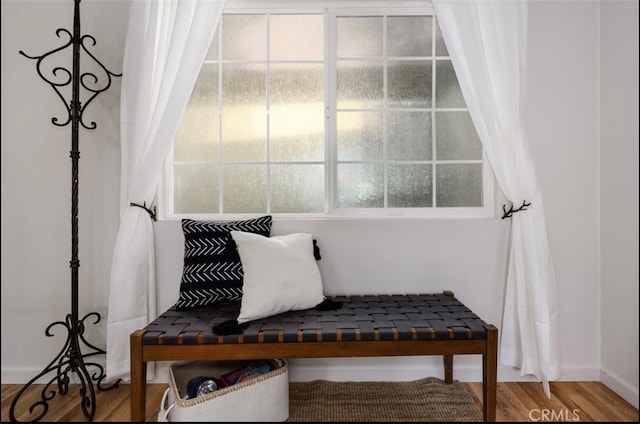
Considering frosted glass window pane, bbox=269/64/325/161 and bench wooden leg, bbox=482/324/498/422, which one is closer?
bench wooden leg, bbox=482/324/498/422

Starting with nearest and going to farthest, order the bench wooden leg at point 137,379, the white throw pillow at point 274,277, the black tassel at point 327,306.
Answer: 1. the bench wooden leg at point 137,379
2. the white throw pillow at point 274,277
3. the black tassel at point 327,306

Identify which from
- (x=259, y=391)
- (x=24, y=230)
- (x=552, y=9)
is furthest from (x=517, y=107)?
(x=24, y=230)

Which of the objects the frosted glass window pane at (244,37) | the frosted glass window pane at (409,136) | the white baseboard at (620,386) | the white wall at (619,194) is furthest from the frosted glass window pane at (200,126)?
the white baseboard at (620,386)

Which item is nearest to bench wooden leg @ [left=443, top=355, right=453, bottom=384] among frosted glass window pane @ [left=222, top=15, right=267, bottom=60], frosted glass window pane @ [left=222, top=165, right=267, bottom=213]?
frosted glass window pane @ [left=222, top=165, right=267, bottom=213]

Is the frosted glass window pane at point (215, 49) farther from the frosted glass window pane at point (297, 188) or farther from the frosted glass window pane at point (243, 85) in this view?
the frosted glass window pane at point (297, 188)

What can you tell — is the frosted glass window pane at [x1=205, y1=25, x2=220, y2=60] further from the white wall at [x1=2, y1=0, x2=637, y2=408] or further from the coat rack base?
the coat rack base

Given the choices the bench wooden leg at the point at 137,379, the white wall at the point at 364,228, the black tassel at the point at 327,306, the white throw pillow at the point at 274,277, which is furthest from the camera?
the white wall at the point at 364,228

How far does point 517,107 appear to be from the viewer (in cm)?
209

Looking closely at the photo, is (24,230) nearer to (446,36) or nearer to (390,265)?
(390,265)

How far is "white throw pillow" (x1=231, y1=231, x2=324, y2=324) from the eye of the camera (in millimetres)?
1820

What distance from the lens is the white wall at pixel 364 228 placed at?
89.0 inches

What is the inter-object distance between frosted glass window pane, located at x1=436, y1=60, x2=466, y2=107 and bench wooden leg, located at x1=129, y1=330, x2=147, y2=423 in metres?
2.04

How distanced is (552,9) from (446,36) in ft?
2.36

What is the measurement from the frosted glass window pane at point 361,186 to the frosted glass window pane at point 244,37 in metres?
0.87
